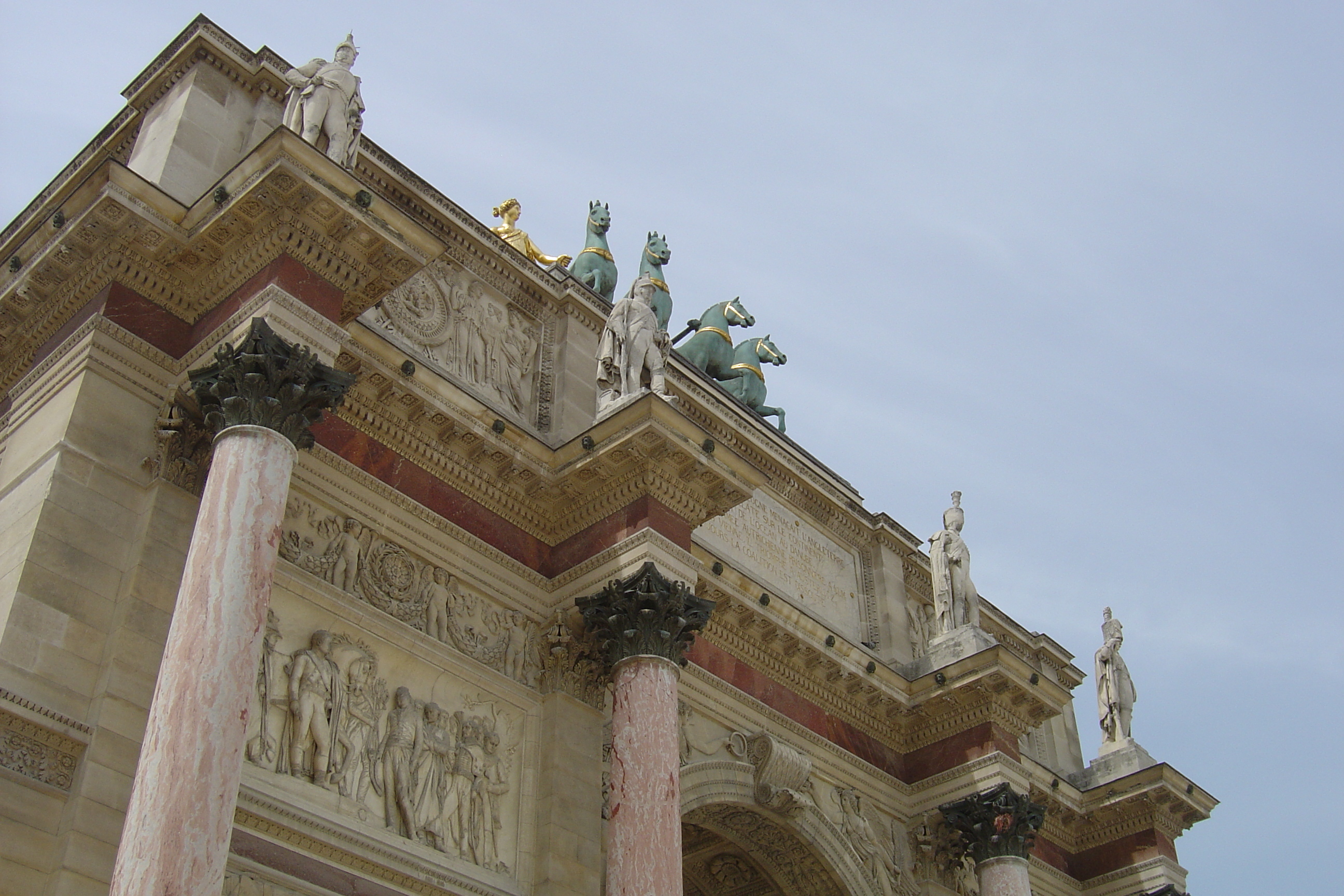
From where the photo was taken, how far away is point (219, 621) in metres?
9.41

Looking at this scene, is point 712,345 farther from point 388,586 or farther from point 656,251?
point 388,586

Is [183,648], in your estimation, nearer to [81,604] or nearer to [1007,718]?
[81,604]

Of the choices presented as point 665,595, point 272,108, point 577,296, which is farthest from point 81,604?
point 577,296

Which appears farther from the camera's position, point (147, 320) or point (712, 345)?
point (712, 345)

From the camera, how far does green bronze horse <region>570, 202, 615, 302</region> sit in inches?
754

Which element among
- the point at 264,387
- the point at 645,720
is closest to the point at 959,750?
the point at 645,720

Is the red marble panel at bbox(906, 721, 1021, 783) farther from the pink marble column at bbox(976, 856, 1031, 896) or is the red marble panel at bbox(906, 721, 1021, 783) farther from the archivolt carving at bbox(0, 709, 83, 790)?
the archivolt carving at bbox(0, 709, 83, 790)

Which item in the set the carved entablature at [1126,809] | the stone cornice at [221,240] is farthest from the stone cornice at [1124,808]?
the stone cornice at [221,240]

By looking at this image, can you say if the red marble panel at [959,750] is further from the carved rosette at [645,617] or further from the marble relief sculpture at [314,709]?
the marble relief sculpture at [314,709]

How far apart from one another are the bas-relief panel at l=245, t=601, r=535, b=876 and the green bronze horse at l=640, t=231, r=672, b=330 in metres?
7.70

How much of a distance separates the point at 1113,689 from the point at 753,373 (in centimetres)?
751

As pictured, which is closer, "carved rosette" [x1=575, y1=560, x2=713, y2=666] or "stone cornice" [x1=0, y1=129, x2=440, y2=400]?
"stone cornice" [x1=0, y1=129, x2=440, y2=400]

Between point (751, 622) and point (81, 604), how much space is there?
7.92 meters

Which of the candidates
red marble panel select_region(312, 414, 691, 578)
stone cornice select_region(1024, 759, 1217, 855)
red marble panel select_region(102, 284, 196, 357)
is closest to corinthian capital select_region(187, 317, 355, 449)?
red marble panel select_region(102, 284, 196, 357)
